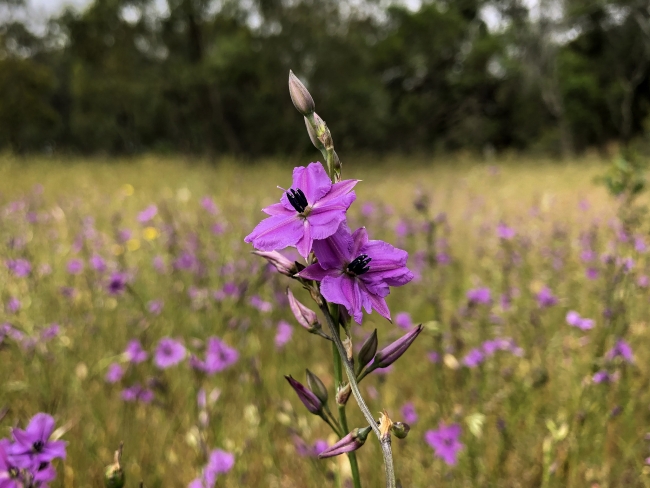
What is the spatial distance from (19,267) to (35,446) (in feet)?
5.32

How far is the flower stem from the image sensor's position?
22.6 inches

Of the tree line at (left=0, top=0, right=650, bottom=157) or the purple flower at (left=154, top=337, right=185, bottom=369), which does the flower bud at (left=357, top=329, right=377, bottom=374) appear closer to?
the purple flower at (left=154, top=337, right=185, bottom=369)

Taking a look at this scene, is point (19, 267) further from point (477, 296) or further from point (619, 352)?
point (619, 352)

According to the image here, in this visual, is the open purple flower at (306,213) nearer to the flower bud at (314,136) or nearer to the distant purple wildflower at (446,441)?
the flower bud at (314,136)

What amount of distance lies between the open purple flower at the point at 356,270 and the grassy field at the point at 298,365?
68cm

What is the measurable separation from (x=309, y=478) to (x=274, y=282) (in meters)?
1.17

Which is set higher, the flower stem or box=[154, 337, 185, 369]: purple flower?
the flower stem

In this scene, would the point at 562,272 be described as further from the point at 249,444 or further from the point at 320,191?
the point at 320,191

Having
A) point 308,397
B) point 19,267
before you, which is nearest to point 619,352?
point 308,397

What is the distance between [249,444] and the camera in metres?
1.90

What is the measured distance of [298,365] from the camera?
2617 millimetres

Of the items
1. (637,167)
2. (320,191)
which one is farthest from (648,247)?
(320,191)

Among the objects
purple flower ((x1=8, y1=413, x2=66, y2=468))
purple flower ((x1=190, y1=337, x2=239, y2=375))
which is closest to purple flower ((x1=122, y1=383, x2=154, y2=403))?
purple flower ((x1=190, y1=337, x2=239, y2=375))

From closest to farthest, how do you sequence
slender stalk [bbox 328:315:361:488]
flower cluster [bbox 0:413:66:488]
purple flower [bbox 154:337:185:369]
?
1. slender stalk [bbox 328:315:361:488]
2. flower cluster [bbox 0:413:66:488]
3. purple flower [bbox 154:337:185:369]
